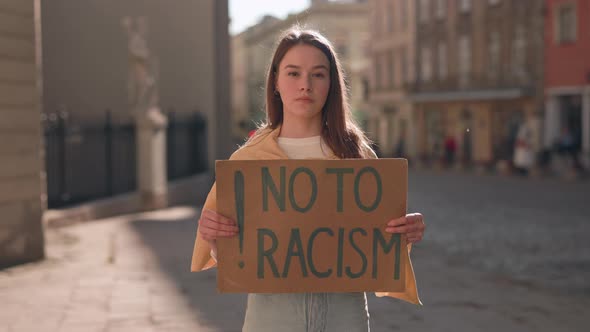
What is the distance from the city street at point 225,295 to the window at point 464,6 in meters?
30.0

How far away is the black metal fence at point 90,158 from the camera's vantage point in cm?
1352

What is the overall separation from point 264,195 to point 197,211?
12826 mm

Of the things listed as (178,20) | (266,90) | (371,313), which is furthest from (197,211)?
(266,90)

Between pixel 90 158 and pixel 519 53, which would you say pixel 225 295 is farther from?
pixel 519 53

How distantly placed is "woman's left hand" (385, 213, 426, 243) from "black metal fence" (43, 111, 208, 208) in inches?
428

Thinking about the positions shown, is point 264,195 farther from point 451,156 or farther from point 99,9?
point 451,156

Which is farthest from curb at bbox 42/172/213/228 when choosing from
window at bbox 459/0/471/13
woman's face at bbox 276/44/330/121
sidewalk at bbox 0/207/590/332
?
window at bbox 459/0/471/13

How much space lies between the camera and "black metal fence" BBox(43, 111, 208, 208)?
532 inches

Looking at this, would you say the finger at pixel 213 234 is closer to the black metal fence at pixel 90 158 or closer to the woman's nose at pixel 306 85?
the woman's nose at pixel 306 85

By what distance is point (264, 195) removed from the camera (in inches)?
112

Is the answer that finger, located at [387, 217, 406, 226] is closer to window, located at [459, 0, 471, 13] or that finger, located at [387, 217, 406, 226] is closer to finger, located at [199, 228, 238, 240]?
finger, located at [199, 228, 238, 240]

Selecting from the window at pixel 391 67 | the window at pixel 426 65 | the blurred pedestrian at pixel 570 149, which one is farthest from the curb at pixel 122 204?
the window at pixel 391 67

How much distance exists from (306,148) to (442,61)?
42831mm

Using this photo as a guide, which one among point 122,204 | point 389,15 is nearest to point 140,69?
point 122,204
